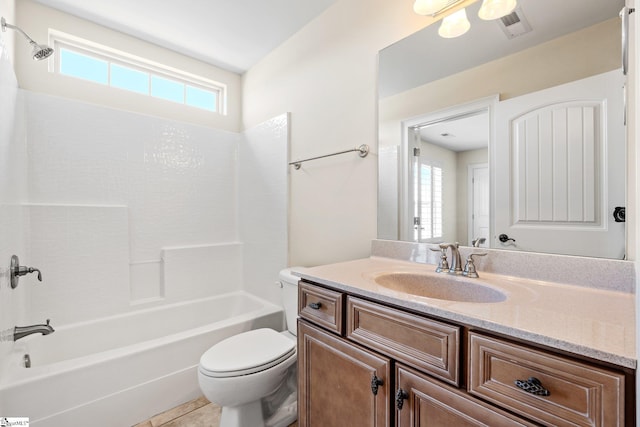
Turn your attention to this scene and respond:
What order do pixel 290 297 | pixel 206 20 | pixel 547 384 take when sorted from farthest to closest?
1. pixel 206 20
2. pixel 290 297
3. pixel 547 384

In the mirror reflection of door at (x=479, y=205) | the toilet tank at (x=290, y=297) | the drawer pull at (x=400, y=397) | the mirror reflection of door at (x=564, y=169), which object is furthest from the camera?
the toilet tank at (x=290, y=297)

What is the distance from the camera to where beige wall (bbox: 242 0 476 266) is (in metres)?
1.64

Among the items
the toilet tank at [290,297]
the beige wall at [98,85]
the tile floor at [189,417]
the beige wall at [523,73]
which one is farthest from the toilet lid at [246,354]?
the beige wall at [98,85]

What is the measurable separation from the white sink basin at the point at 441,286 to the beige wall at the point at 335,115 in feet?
1.43

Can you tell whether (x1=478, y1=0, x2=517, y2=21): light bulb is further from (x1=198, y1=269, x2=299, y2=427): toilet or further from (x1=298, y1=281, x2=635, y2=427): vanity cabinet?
(x1=198, y1=269, x2=299, y2=427): toilet

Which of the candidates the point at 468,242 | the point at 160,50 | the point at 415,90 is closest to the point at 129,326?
the point at 160,50

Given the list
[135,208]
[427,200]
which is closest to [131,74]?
[135,208]

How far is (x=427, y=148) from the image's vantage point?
1437 mm

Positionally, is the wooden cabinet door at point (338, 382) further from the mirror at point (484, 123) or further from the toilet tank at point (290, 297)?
the mirror at point (484, 123)

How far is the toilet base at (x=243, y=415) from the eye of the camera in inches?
54.4

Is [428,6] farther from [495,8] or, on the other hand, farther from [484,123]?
[484,123]

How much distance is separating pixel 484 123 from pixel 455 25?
0.48 metres

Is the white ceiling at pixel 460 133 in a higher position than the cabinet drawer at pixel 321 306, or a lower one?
higher

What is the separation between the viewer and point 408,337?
0.85 meters
